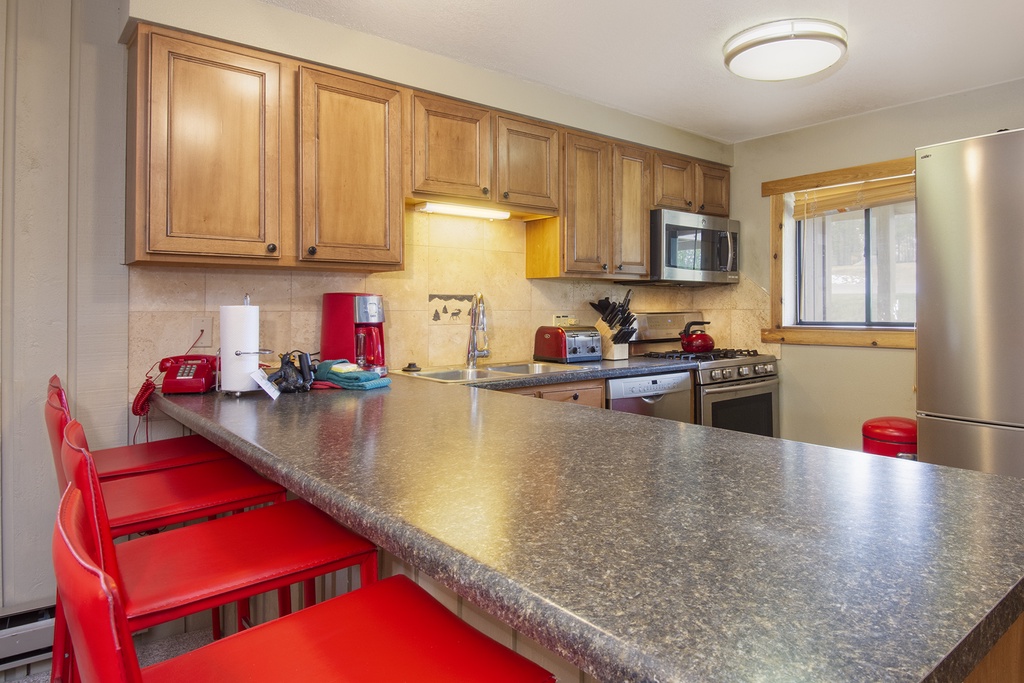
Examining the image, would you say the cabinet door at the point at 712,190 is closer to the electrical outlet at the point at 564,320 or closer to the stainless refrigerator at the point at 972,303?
the electrical outlet at the point at 564,320

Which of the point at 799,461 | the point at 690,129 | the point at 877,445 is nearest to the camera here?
the point at 799,461

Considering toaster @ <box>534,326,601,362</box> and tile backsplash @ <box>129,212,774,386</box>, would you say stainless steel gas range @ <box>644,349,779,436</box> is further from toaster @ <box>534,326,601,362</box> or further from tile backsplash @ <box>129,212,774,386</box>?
toaster @ <box>534,326,601,362</box>

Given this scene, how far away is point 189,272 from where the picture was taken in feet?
7.84

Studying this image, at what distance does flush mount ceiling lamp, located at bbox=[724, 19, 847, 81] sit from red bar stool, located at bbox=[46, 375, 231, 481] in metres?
2.49

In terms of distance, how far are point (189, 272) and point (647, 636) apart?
7.95 feet

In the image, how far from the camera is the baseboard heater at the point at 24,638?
1.99m

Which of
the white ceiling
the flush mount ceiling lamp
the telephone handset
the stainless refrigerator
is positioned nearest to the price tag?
the telephone handset

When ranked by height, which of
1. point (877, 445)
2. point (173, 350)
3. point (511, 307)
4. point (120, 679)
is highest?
point (511, 307)

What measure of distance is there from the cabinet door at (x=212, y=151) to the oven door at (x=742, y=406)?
94.8 inches

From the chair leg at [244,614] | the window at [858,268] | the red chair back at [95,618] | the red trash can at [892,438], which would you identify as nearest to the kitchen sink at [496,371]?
the chair leg at [244,614]

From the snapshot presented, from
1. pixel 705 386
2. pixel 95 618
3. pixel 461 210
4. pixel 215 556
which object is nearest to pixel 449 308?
pixel 461 210

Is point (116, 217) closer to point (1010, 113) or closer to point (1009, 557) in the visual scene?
point (1009, 557)

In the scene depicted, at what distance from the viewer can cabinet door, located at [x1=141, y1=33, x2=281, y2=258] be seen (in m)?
2.05

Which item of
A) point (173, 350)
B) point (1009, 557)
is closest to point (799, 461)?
point (1009, 557)
